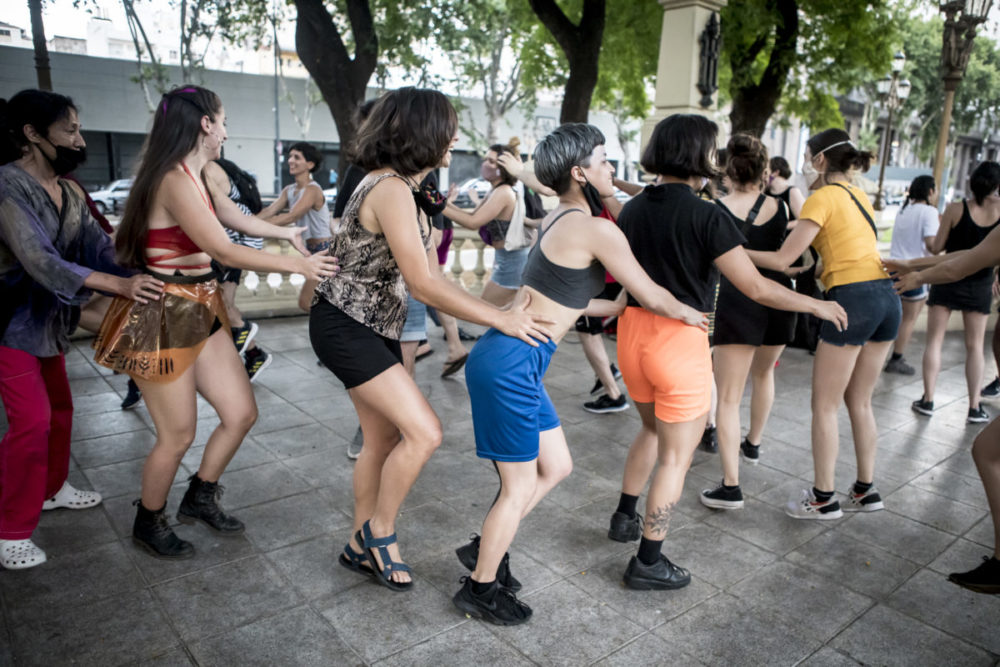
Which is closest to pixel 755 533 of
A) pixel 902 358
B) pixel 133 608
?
pixel 133 608

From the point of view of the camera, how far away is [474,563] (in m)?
3.09

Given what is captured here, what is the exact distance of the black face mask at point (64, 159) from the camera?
3.12 meters

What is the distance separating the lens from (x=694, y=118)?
2.86 metres

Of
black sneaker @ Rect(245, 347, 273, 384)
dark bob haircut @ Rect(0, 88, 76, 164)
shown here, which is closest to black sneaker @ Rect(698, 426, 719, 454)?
black sneaker @ Rect(245, 347, 273, 384)

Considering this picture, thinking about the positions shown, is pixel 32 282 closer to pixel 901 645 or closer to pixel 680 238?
pixel 680 238

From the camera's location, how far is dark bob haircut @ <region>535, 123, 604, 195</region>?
2.63 metres

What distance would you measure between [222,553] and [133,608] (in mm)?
492

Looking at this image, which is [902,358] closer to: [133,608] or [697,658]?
[697,658]

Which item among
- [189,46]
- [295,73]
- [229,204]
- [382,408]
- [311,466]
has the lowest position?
[311,466]

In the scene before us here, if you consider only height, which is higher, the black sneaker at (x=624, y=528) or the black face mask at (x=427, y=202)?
the black face mask at (x=427, y=202)

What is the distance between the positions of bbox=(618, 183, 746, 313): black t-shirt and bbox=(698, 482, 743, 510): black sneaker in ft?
4.34

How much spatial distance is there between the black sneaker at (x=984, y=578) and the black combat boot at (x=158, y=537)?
3.37 m

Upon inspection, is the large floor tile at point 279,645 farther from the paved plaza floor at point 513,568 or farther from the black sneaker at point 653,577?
the black sneaker at point 653,577

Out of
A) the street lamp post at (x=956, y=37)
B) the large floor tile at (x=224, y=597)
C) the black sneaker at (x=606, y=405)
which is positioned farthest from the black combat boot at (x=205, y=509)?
the street lamp post at (x=956, y=37)
